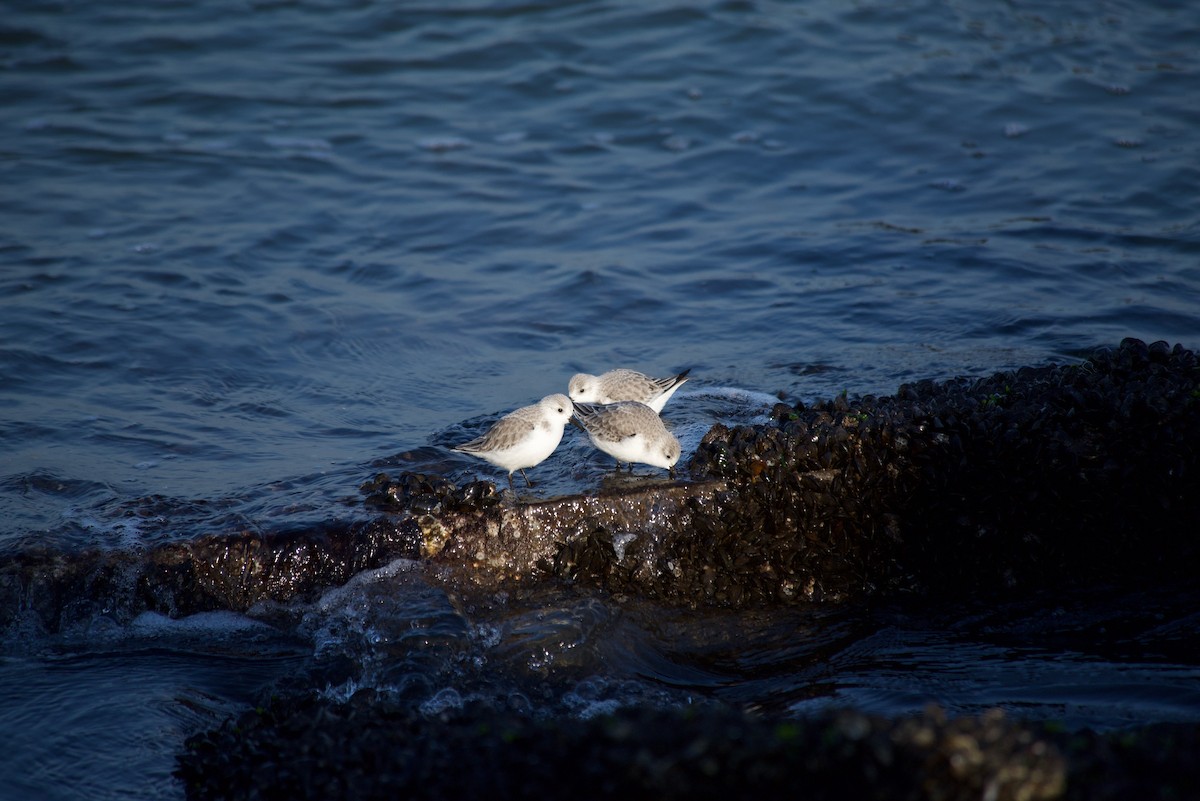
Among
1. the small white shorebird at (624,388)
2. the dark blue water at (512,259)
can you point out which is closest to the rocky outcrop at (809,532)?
the dark blue water at (512,259)

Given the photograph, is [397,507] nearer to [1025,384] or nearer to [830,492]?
[830,492]

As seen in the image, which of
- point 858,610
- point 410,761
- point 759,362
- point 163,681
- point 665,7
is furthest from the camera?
point 665,7

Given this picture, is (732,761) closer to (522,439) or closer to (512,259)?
(522,439)

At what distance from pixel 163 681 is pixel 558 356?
453cm

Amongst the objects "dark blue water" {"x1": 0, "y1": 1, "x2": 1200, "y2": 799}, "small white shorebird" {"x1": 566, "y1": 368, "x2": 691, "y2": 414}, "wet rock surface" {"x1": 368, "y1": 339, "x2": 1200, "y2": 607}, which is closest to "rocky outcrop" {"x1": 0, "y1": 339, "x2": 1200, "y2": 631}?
"wet rock surface" {"x1": 368, "y1": 339, "x2": 1200, "y2": 607}

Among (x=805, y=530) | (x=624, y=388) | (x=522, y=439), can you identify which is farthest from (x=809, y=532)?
(x=624, y=388)

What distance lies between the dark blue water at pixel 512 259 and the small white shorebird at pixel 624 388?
1.17ft

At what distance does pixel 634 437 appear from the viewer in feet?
19.1

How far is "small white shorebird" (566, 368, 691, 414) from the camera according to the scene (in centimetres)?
695

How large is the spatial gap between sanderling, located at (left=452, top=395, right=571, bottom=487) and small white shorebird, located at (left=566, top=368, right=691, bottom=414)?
784mm

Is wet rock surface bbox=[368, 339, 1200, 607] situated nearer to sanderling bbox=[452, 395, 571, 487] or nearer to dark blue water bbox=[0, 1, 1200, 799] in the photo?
dark blue water bbox=[0, 1, 1200, 799]

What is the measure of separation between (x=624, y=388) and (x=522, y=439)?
4.01 ft

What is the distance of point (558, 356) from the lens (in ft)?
28.7

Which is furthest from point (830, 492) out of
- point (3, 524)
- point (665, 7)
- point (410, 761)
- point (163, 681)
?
point (665, 7)
